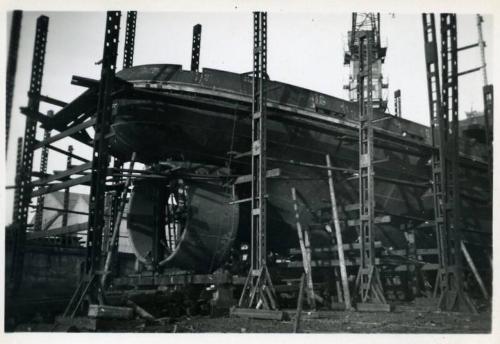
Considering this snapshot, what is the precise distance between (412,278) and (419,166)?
3.57 meters

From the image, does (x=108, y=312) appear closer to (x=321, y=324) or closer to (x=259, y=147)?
(x=321, y=324)

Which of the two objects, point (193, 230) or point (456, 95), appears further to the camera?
point (193, 230)

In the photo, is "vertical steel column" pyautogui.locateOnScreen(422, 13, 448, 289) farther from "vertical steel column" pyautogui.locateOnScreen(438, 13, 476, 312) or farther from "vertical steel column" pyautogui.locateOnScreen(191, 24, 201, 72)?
"vertical steel column" pyautogui.locateOnScreen(191, 24, 201, 72)

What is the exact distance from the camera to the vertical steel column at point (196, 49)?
50.5ft

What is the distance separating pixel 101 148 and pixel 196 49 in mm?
7426

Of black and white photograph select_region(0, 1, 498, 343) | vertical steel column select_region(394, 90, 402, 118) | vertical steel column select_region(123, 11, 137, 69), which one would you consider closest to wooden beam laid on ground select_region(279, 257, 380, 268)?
black and white photograph select_region(0, 1, 498, 343)

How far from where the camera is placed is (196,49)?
1552 cm

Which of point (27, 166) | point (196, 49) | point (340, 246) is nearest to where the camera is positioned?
point (340, 246)

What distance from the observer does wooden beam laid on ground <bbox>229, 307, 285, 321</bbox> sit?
322 inches

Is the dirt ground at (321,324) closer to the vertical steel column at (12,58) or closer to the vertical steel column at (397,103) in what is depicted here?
the vertical steel column at (12,58)

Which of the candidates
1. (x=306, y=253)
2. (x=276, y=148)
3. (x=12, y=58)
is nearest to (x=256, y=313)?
(x=306, y=253)
